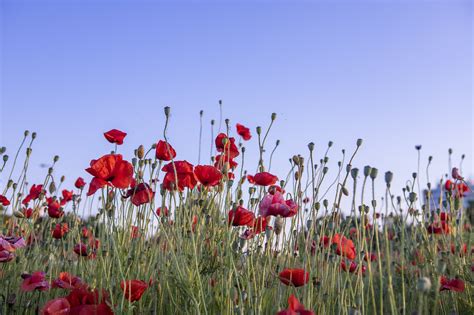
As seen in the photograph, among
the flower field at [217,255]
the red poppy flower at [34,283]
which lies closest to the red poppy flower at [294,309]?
the flower field at [217,255]

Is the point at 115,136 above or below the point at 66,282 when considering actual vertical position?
above

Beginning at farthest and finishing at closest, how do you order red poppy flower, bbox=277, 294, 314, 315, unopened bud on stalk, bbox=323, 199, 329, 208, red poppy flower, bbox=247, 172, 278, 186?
unopened bud on stalk, bbox=323, 199, 329, 208
red poppy flower, bbox=247, 172, 278, 186
red poppy flower, bbox=277, 294, 314, 315

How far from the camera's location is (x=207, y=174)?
208 centimetres

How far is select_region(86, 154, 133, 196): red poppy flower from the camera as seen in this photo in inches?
73.6

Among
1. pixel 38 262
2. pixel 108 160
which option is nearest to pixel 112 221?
pixel 108 160

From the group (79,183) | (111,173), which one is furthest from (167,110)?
(79,183)

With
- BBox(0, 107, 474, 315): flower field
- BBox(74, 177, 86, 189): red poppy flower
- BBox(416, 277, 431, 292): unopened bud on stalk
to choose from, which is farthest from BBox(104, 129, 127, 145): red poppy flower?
BBox(416, 277, 431, 292): unopened bud on stalk

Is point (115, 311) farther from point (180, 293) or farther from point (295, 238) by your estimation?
point (295, 238)

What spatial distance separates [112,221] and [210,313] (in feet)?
1.65

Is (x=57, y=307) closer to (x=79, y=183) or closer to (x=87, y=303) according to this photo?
(x=87, y=303)

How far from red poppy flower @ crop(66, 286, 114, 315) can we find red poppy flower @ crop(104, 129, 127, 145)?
663mm

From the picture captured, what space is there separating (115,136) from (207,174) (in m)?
0.47

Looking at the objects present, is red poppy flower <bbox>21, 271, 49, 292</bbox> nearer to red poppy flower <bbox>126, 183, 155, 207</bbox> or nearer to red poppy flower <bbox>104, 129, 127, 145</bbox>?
red poppy flower <bbox>126, 183, 155, 207</bbox>

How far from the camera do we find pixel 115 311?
5.95ft
